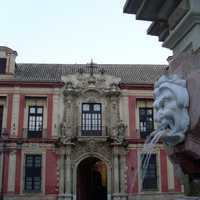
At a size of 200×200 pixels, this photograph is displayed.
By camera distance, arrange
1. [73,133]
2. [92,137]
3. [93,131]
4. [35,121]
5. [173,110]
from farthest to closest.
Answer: [35,121], [93,131], [73,133], [92,137], [173,110]

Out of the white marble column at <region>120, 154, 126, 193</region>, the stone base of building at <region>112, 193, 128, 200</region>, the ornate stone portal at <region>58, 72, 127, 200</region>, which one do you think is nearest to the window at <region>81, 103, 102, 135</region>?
the ornate stone portal at <region>58, 72, 127, 200</region>

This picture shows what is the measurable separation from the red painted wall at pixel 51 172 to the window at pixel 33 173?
52cm

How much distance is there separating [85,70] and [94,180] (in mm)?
8918

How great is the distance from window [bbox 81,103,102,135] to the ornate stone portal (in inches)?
9.5

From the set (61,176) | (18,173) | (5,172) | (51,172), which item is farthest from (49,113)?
(5,172)

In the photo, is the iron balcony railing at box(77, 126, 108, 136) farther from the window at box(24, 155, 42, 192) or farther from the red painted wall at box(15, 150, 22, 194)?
the red painted wall at box(15, 150, 22, 194)

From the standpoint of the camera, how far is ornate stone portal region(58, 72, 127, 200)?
21922mm

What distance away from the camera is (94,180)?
92.1 feet

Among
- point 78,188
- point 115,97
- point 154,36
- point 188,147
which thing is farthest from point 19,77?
point 188,147

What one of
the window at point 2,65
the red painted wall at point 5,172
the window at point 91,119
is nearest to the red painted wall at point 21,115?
the red painted wall at point 5,172

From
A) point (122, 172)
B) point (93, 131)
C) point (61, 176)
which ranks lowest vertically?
point (61, 176)

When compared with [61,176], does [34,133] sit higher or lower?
higher

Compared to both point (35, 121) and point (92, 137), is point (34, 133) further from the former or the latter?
point (92, 137)

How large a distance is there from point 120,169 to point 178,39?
19271 mm
